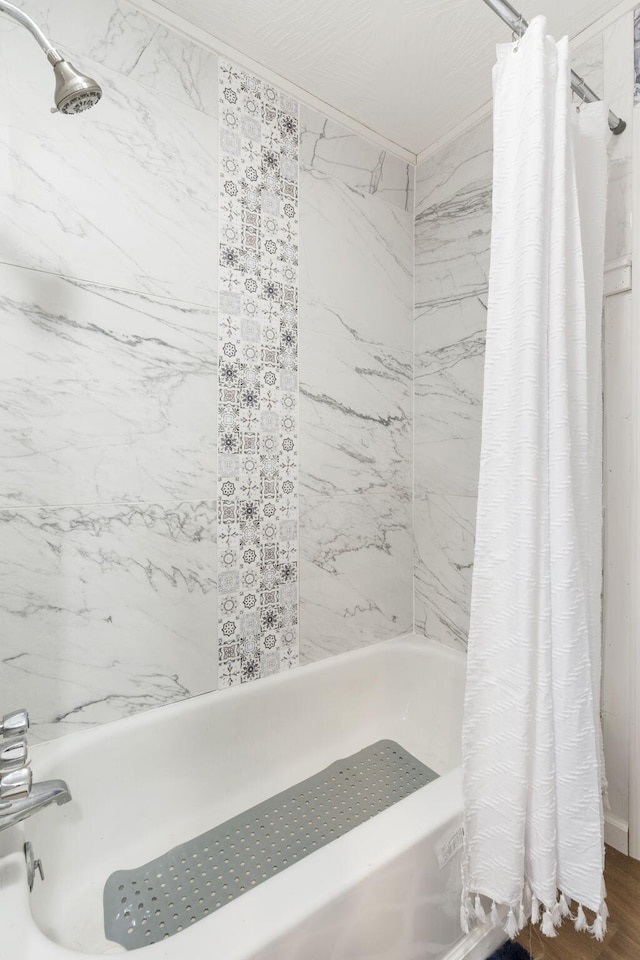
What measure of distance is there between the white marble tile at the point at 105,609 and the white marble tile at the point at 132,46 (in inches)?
43.4

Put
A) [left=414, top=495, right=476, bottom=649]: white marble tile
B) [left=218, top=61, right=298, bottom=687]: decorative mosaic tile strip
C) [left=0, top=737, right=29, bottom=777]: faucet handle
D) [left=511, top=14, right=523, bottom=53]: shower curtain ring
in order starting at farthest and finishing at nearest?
1. [left=414, top=495, right=476, bottom=649]: white marble tile
2. [left=218, top=61, right=298, bottom=687]: decorative mosaic tile strip
3. [left=511, top=14, right=523, bottom=53]: shower curtain ring
4. [left=0, top=737, right=29, bottom=777]: faucet handle

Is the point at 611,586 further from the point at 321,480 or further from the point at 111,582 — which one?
the point at 111,582

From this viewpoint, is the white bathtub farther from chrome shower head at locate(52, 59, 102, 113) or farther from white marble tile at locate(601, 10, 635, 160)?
white marble tile at locate(601, 10, 635, 160)

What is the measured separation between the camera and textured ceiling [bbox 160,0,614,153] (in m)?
1.25

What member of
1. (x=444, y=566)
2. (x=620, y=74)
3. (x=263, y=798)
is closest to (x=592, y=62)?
(x=620, y=74)

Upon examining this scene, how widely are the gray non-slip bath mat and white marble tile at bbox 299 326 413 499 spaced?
88 cm

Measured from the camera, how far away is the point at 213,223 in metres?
1.36

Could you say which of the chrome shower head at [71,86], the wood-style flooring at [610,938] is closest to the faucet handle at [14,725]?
the chrome shower head at [71,86]

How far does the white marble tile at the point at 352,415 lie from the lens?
62.2 inches

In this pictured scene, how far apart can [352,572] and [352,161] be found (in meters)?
1.43

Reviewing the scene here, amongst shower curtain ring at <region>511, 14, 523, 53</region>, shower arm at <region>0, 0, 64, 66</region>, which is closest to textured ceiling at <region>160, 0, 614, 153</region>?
shower curtain ring at <region>511, 14, 523, 53</region>

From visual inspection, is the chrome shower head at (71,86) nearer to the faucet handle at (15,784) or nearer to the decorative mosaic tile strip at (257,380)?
the decorative mosaic tile strip at (257,380)

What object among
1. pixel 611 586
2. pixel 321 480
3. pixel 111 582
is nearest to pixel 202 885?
pixel 111 582

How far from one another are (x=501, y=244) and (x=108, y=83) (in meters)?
1.05
